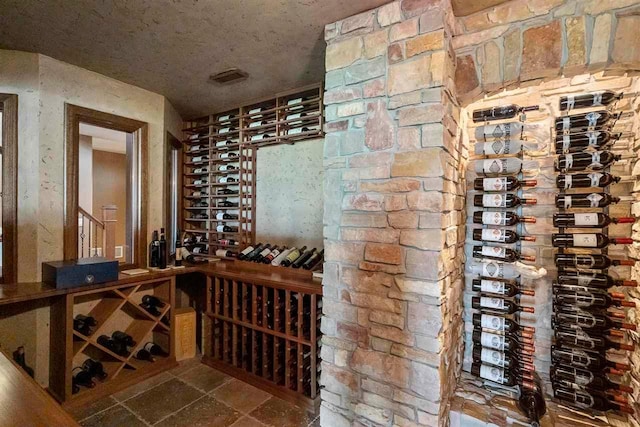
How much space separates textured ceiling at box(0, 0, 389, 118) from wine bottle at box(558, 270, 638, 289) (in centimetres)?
175

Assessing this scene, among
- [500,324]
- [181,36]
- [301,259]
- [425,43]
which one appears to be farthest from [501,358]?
→ [181,36]

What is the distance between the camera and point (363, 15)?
4.90 feet

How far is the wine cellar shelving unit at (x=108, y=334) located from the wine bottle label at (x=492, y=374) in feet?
7.41

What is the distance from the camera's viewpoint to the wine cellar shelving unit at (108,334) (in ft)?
6.14

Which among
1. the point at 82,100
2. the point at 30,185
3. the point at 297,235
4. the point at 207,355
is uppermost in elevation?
the point at 82,100

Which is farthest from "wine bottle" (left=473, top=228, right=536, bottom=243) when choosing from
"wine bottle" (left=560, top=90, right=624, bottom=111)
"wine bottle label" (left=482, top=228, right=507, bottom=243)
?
"wine bottle" (left=560, top=90, right=624, bottom=111)

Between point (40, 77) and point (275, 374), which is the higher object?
point (40, 77)

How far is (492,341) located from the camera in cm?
176

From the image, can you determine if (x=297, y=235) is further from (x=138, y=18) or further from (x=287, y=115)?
(x=138, y=18)

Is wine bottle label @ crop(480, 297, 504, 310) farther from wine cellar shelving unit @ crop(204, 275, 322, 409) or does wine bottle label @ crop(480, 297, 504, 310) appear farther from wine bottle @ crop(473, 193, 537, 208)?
wine cellar shelving unit @ crop(204, 275, 322, 409)

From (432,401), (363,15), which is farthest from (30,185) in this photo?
(432,401)

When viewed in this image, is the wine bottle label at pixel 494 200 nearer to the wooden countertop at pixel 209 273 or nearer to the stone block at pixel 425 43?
the stone block at pixel 425 43

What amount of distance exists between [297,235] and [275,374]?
1.11m

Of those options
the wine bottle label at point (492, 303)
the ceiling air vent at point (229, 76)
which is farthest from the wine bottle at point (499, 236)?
the ceiling air vent at point (229, 76)
